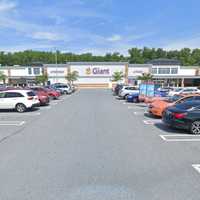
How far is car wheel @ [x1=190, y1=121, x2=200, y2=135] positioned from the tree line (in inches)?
3765

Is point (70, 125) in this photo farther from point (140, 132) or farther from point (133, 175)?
point (133, 175)

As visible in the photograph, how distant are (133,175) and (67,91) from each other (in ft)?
109

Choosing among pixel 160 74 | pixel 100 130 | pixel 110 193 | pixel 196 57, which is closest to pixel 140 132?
pixel 100 130

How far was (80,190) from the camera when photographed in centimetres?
446

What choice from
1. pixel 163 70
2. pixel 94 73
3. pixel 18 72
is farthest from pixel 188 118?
pixel 18 72

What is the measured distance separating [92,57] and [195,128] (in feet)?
332

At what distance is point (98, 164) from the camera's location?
5852mm

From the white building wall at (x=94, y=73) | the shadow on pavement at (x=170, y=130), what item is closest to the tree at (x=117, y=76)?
the white building wall at (x=94, y=73)

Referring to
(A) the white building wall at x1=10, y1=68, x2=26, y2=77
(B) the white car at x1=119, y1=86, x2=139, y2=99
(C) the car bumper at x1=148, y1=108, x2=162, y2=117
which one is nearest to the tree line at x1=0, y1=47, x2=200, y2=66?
(A) the white building wall at x1=10, y1=68, x2=26, y2=77

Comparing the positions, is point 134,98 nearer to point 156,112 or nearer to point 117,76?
point 156,112

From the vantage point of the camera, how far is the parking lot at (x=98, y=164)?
A: 174 inches

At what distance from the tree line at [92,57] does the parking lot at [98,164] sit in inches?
3747

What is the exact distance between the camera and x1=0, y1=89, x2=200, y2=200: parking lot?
174 inches

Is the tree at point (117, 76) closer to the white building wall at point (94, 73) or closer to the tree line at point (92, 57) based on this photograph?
the white building wall at point (94, 73)
